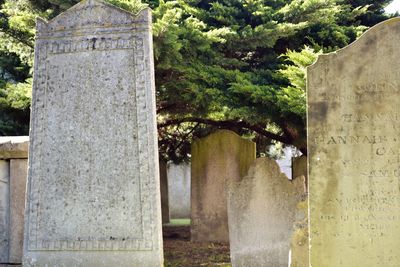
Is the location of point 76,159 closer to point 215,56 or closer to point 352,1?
point 215,56

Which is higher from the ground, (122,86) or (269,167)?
(122,86)

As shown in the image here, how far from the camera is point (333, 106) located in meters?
5.70

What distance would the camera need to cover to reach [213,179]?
11.7m

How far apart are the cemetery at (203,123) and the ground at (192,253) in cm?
5

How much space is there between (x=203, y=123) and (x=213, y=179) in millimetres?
1477

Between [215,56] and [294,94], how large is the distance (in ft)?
5.85

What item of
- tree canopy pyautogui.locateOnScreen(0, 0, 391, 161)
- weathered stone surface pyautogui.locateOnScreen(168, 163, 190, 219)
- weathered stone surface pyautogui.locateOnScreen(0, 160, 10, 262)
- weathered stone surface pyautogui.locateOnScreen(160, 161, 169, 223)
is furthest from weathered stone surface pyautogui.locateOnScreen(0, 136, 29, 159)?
weathered stone surface pyautogui.locateOnScreen(168, 163, 190, 219)

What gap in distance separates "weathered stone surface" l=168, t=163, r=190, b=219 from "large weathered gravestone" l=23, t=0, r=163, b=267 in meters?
12.2

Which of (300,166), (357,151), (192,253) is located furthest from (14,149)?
(300,166)

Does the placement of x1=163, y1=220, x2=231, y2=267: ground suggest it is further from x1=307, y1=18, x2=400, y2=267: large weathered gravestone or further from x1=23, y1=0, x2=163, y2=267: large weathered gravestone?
x1=307, y1=18, x2=400, y2=267: large weathered gravestone

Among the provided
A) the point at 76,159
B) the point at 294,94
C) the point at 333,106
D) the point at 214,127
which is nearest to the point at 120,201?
the point at 76,159

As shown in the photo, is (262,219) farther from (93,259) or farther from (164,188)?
(164,188)

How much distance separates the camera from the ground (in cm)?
977

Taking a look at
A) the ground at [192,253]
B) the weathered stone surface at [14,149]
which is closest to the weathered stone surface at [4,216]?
the weathered stone surface at [14,149]
